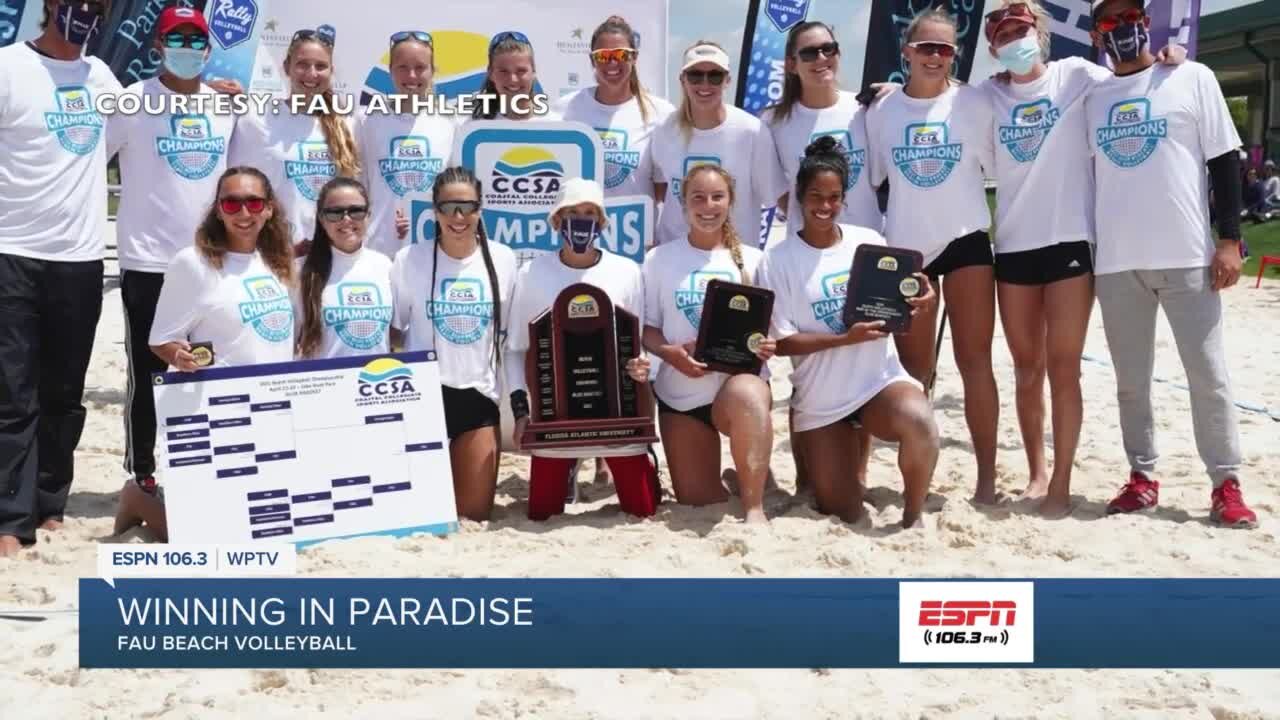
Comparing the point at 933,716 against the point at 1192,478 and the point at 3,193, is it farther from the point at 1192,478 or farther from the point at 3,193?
the point at 3,193

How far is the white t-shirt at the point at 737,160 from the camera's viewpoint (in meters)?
5.02

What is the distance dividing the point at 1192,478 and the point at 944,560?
1.99 m

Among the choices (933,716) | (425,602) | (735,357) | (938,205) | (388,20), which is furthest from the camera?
(388,20)

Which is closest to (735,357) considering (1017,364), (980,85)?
(1017,364)

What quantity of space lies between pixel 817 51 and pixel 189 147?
101 inches

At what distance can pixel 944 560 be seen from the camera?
4039 mm

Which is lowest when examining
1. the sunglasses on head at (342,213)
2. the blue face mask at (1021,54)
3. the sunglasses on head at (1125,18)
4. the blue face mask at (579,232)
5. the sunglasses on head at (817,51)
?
the blue face mask at (579,232)

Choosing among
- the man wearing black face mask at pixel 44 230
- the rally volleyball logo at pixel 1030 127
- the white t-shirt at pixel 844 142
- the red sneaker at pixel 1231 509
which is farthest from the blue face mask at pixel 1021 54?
the man wearing black face mask at pixel 44 230

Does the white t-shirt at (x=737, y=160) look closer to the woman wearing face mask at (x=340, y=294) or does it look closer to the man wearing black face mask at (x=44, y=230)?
the woman wearing face mask at (x=340, y=294)

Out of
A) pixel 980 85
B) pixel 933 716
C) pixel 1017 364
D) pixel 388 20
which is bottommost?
pixel 933 716

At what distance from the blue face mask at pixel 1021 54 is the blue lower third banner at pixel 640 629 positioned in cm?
223

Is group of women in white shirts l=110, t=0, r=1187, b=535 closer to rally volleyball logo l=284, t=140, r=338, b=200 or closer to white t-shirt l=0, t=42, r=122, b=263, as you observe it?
rally volleyball logo l=284, t=140, r=338, b=200

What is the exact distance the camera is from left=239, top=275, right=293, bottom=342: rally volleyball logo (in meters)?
4.24

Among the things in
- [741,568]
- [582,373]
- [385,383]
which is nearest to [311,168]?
[385,383]
